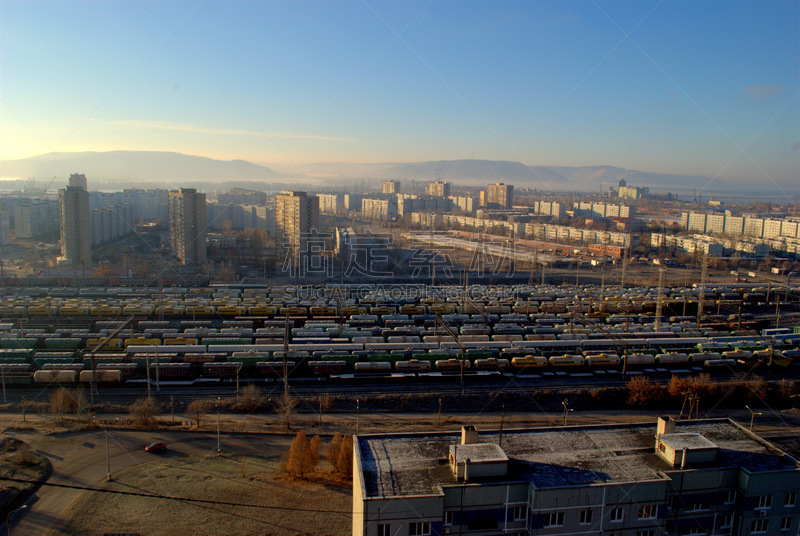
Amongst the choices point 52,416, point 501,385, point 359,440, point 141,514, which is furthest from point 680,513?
point 52,416

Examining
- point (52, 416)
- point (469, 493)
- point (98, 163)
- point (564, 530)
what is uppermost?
point (98, 163)

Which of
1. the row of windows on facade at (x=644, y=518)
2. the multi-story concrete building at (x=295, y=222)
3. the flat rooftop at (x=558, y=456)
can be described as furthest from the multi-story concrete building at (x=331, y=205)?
the row of windows on facade at (x=644, y=518)

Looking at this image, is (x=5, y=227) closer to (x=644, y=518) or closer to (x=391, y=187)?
(x=644, y=518)

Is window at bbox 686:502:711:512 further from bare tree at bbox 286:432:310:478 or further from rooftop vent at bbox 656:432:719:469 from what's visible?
bare tree at bbox 286:432:310:478

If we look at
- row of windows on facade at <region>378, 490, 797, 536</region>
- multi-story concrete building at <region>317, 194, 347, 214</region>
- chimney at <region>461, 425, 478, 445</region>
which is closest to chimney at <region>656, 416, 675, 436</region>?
row of windows on facade at <region>378, 490, 797, 536</region>

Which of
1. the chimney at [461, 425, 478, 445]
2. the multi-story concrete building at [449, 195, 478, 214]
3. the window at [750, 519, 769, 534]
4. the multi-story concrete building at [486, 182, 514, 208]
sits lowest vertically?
the window at [750, 519, 769, 534]

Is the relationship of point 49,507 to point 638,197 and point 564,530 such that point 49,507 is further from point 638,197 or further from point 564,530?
point 638,197
